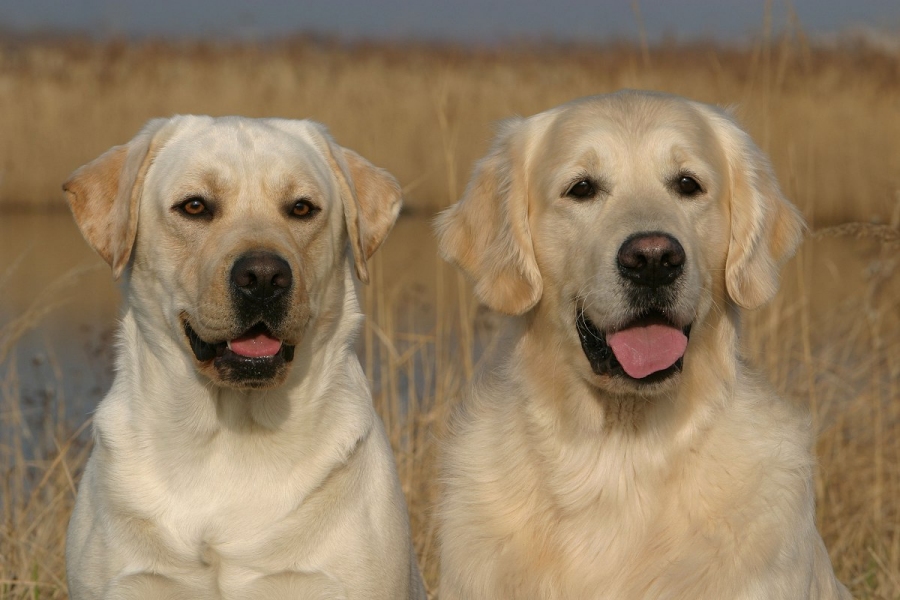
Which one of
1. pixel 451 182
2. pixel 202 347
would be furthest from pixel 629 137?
pixel 451 182

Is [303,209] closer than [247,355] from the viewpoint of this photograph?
No

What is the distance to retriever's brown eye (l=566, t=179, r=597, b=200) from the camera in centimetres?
321

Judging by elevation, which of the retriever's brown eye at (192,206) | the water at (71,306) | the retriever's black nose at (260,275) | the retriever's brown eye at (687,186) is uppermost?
the retriever's brown eye at (192,206)

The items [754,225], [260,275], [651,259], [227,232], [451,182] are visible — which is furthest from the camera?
[451,182]

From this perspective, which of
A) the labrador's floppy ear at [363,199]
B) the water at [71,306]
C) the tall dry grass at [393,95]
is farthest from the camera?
the tall dry grass at [393,95]

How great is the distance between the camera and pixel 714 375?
10.7 feet

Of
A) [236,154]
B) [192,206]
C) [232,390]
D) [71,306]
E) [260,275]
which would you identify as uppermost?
[236,154]

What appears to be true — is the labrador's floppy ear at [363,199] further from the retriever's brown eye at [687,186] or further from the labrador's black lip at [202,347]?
the retriever's brown eye at [687,186]

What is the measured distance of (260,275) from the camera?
308 centimetres

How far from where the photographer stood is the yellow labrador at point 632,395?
310cm

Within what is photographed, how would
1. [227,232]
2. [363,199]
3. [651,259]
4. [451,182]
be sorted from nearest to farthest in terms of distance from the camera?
1. [651,259]
2. [227,232]
3. [363,199]
4. [451,182]

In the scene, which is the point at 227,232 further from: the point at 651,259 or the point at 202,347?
the point at 651,259

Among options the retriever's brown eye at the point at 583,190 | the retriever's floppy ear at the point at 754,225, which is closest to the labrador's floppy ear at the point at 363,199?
the retriever's brown eye at the point at 583,190

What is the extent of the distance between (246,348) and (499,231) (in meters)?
0.82
